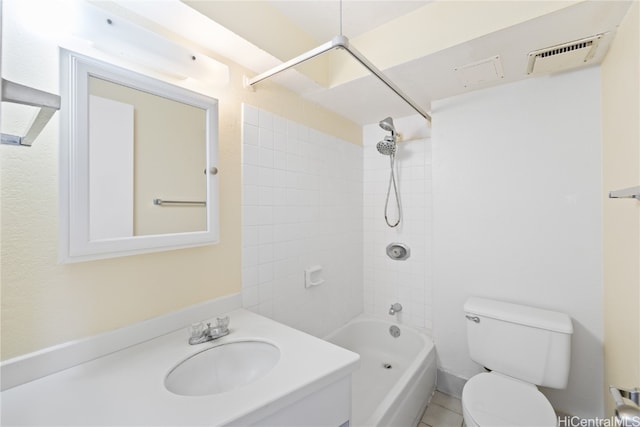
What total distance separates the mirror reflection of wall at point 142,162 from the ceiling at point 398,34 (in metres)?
0.37

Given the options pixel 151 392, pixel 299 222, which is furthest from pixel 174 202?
pixel 299 222

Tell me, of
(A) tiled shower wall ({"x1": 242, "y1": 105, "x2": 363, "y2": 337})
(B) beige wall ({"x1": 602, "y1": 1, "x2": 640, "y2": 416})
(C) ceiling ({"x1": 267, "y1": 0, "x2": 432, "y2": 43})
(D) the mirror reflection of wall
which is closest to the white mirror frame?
(D) the mirror reflection of wall

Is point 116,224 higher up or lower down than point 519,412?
higher up

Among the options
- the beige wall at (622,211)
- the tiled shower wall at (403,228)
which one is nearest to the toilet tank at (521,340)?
the beige wall at (622,211)

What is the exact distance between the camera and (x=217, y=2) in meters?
1.19

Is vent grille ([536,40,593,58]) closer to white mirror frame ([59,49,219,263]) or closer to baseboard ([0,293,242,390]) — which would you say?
white mirror frame ([59,49,219,263])

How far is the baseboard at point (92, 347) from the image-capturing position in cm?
84

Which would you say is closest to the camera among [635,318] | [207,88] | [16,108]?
[16,108]

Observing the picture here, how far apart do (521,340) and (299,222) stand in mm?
1444

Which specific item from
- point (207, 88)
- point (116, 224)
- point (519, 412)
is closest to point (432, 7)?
point (207, 88)

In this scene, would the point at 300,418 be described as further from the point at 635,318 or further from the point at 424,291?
the point at 424,291

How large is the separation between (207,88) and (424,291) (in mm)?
2022

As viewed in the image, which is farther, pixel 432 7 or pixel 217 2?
pixel 432 7

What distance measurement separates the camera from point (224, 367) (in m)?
1.12
